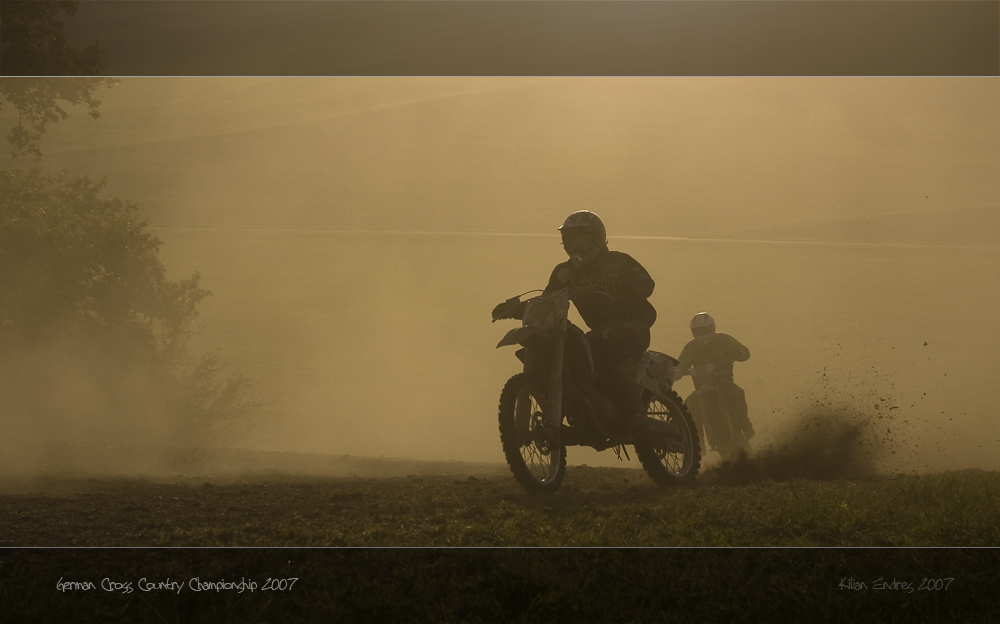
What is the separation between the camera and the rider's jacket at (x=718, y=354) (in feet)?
25.7

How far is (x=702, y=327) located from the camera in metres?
7.86

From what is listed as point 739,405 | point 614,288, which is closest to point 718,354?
point 739,405

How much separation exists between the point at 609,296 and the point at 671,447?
4.35 feet

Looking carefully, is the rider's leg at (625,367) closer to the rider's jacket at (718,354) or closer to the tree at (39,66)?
the rider's jacket at (718,354)

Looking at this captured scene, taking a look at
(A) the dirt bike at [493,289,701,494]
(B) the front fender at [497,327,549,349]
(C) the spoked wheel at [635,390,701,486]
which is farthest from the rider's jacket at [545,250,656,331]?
(C) the spoked wheel at [635,390,701,486]

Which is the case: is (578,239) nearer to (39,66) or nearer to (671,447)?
(671,447)

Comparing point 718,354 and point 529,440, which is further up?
point 718,354

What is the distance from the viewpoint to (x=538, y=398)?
18.0ft

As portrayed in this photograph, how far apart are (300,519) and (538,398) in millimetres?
1622
